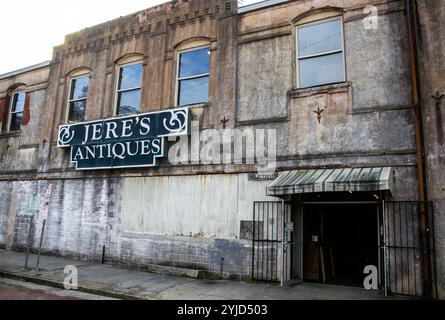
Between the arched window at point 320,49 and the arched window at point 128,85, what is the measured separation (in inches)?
227

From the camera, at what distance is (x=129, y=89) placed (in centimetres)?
1350

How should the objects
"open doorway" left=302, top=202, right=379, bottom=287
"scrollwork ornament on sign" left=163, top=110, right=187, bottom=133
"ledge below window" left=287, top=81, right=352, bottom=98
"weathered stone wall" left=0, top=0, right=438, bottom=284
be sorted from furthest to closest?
"scrollwork ornament on sign" left=163, top=110, right=187, bottom=133 → "open doorway" left=302, top=202, right=379, bottom=287 → "ledge below window" left=287, top=81, right=352, bottom=98 → "weathered stone wall" left=0, top=0, right=438, bottom=284

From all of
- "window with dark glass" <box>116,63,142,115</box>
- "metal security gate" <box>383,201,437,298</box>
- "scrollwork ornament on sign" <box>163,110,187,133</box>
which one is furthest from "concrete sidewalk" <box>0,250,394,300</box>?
"window with dark glass" <box>116,63,142,115</box>

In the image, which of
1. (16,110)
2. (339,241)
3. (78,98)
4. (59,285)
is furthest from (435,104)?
(16,110)

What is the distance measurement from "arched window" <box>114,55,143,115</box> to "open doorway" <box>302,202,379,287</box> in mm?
7076

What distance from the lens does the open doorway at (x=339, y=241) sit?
10.0 metres

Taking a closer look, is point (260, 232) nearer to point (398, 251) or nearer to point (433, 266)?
point (398, 251)

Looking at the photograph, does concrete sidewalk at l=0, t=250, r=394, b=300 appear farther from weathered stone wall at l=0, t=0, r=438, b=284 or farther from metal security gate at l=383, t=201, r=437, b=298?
weathered stone wall at l=0, t=0, r=438, b=284

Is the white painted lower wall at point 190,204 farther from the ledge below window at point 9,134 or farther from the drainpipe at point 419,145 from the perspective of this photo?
the ledge below window at point 9,134

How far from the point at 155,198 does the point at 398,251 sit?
708cm

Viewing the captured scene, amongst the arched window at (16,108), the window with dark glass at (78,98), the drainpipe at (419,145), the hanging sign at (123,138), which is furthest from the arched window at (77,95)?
the drainpipe at (419,145)

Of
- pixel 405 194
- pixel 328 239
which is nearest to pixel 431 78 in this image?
pixel 405 194

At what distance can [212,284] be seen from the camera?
31.6ft

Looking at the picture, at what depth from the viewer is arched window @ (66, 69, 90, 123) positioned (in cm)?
1467
